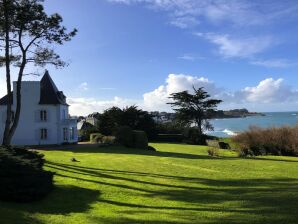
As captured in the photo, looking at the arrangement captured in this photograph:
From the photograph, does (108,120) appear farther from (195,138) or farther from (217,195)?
(217,195)

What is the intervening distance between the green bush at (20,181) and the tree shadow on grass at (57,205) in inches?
9.3

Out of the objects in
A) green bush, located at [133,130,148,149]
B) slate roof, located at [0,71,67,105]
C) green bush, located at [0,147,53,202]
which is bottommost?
green bush, located at [0,147,53,202]

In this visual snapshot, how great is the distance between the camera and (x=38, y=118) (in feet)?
173

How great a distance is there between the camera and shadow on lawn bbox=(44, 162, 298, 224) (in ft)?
32.6

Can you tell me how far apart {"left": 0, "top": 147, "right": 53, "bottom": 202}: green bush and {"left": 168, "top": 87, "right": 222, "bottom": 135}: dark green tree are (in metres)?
61.8

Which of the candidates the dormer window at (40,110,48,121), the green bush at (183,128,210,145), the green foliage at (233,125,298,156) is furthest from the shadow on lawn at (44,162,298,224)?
the green bush at (183,128,210,145)

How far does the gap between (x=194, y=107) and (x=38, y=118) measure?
98.5 feet

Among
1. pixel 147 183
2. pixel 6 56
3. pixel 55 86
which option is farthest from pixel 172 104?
pixel 147 183

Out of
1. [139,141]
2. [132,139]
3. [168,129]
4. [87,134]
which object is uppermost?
[168,129]

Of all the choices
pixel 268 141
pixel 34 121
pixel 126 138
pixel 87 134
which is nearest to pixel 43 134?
pixel 34 121

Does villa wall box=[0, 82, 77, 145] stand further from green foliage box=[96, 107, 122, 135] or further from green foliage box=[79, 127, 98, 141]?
green foliage box=[79, 127, 98, 141]

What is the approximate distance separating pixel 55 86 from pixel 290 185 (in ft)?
148

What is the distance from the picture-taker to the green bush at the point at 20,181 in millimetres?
11305

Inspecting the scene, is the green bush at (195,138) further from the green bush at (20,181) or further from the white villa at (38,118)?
the green bush at (20,181)
